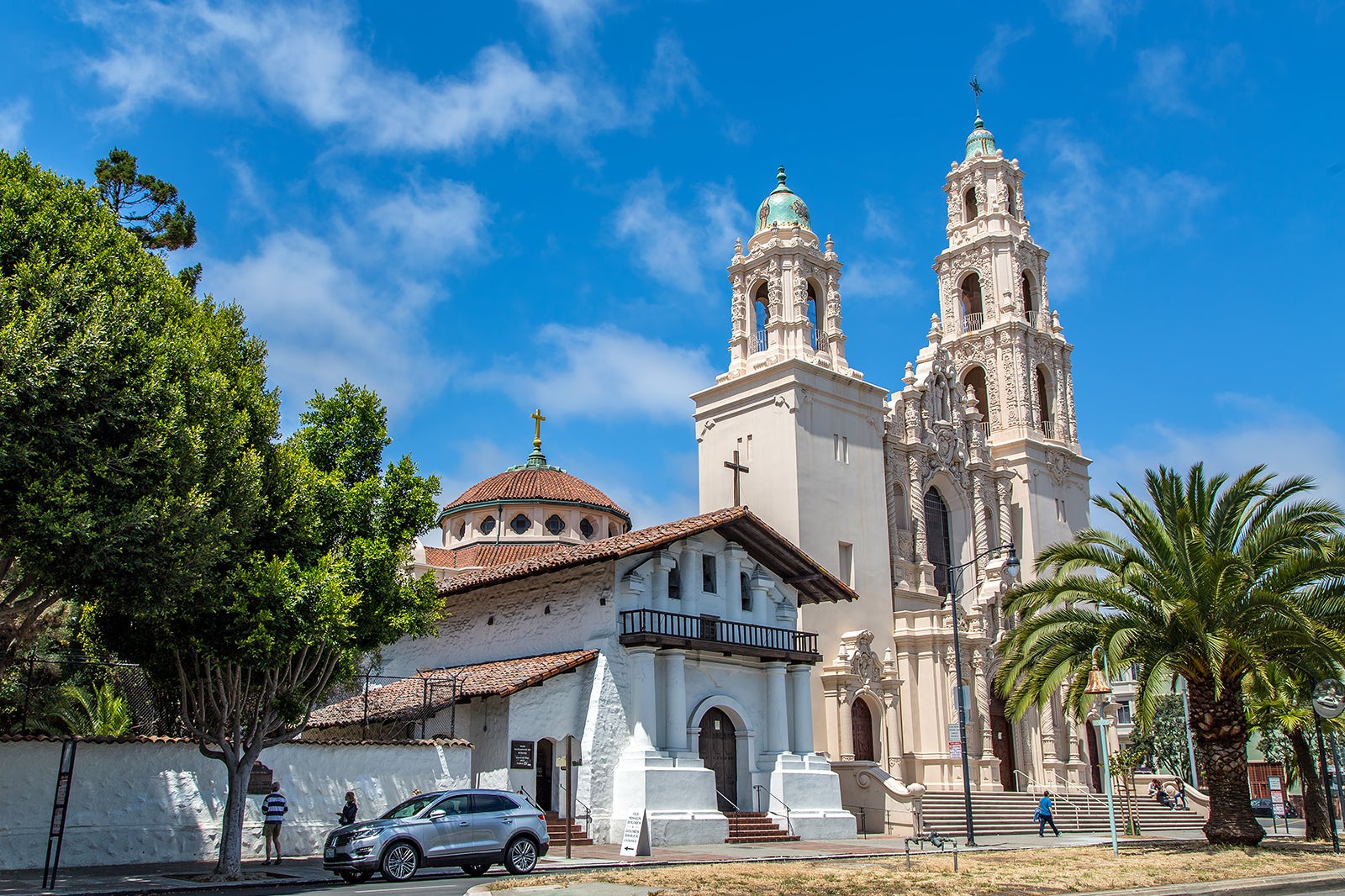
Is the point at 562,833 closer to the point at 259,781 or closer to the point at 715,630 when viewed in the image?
the point at 715,630

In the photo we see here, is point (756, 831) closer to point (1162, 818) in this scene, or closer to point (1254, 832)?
point (1254, 832)

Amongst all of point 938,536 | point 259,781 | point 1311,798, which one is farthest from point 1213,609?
point 938,536

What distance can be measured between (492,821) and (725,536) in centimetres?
1414

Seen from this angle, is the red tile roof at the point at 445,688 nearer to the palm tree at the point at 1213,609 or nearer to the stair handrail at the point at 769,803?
the stair handrail at the point at 769,803

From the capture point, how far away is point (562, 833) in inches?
1099

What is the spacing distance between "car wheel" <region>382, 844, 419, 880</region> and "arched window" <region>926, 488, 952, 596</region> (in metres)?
30.1

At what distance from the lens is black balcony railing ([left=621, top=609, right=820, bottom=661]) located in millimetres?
29719

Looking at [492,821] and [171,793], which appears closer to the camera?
[492,821]

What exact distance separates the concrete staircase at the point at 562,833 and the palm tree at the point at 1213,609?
10765 mm

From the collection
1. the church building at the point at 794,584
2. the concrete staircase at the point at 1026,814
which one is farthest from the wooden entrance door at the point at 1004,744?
the concrete staircase at the point at 1026,814

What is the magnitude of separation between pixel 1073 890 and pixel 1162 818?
28350mm

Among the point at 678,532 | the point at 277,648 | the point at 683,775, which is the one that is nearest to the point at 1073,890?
the point at 277,648

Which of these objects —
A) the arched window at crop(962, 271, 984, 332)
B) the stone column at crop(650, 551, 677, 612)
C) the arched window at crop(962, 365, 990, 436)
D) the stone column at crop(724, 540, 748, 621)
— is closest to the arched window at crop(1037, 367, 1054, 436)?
the arched window at crop(962, 365, 990, 436)

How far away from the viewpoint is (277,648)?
61.5 ft
